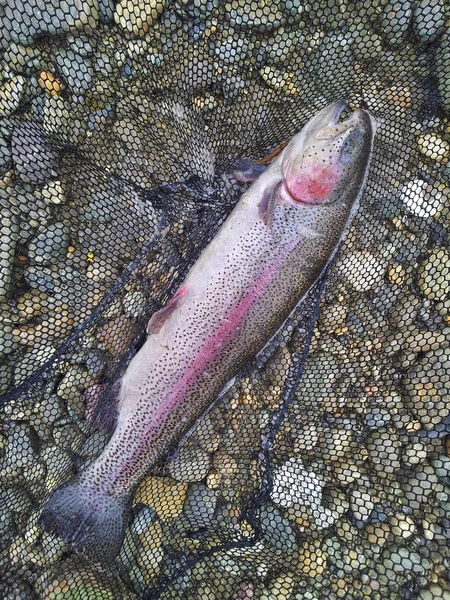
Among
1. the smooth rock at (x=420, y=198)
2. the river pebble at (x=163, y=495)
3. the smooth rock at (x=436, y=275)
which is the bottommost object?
the river pebble at (x=163, y=495)

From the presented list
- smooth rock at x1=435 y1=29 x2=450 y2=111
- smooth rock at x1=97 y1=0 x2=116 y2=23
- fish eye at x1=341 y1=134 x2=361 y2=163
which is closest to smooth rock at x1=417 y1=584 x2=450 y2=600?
fish eye at x1=341 y1=134 x2=361 y2=163

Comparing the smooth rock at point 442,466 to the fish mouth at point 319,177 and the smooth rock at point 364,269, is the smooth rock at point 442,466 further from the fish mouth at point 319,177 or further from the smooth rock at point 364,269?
the fish mouth at point 319,177

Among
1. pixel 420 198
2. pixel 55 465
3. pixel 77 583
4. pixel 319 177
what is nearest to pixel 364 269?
pixel 420 198

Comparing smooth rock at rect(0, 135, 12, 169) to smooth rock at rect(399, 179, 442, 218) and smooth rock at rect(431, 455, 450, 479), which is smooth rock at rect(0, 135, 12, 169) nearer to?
smooth rock at rect(399, 179, 442, 218)

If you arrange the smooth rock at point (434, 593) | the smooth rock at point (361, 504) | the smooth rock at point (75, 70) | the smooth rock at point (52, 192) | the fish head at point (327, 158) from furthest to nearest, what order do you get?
the smooth rock at point (52, 192)
the smooth rock at point (75, 70)
the smooth rock at point (361, 504)
the fish head at point (327, 158)
the smooth rock at point (434, 593)

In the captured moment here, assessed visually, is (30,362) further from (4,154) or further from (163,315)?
(4,154)

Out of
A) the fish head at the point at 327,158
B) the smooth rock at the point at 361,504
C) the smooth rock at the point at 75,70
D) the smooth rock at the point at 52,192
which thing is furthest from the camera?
the smooth rock at the point at 52,192

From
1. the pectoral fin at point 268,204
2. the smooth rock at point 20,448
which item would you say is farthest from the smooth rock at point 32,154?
the smooth rock at point 20,448
